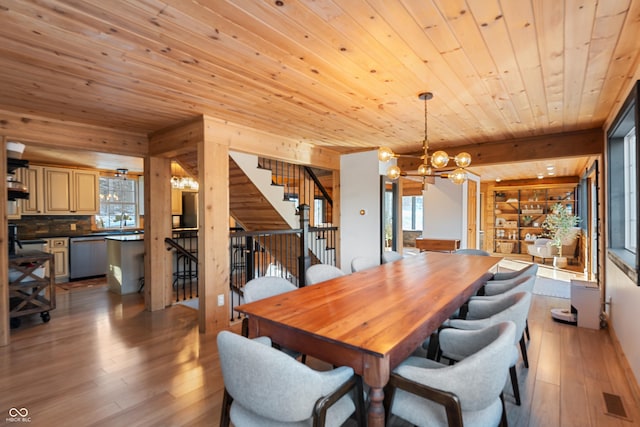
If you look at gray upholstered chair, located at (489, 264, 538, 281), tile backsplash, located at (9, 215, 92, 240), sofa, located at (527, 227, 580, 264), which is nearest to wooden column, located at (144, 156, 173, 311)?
tile backsplash, located at (9, 215, 92, 240)

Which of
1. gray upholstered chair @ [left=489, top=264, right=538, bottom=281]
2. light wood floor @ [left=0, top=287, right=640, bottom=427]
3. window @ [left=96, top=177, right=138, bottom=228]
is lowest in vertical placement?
light wood floor @ [left=0, top=287, right=640, bottom=427]

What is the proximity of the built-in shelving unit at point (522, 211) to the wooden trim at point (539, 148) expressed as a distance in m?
5.85

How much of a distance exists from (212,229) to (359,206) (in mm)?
2467

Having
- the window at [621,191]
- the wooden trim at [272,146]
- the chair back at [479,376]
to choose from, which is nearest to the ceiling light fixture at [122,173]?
the wooden trim at [272,146]

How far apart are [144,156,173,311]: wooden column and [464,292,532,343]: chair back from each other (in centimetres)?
373

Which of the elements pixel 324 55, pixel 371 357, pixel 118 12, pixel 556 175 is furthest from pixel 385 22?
pixel 556 175

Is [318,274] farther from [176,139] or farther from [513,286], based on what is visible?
[176,139]

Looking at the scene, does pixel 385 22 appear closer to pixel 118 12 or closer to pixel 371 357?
pixel 118 12

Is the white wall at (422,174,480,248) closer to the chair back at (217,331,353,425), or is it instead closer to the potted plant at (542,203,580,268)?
the potted plant at (542,203,580,268)

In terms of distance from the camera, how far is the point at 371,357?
1354 millimetres

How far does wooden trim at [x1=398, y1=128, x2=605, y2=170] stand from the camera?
3.87 m

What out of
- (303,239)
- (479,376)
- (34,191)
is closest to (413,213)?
(303,239)

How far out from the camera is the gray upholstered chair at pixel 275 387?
45.2 inches

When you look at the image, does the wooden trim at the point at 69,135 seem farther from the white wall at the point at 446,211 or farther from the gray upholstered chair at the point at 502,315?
the white wall at the point at 446,211
